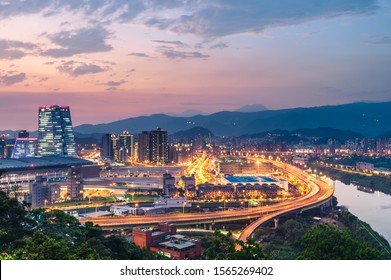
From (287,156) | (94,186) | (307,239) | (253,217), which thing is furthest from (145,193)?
(287,156)

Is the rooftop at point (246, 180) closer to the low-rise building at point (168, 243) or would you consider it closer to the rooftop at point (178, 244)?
the low-rise building at point (168, 243)

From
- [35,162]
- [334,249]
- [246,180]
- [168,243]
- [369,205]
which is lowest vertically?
[369,205]

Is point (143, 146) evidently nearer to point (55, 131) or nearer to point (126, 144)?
point (126, 144)

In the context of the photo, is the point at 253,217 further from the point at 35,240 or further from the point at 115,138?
the point at 115,138

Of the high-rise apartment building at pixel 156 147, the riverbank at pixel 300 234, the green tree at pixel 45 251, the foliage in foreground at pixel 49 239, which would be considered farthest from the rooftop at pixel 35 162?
the green tree at pixel 45 251

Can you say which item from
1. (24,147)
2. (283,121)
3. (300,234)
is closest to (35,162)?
(24,147)
